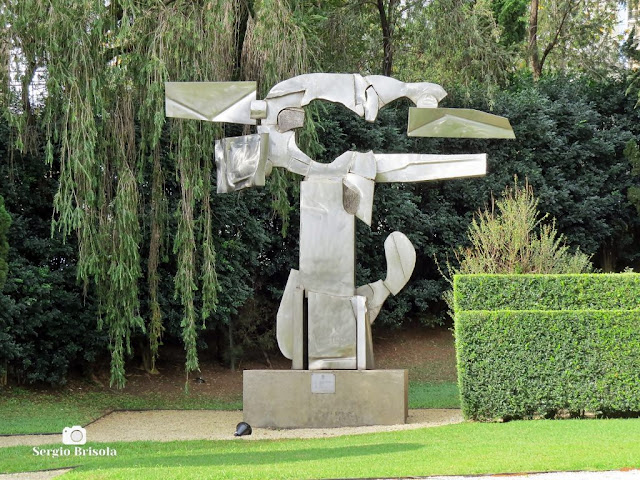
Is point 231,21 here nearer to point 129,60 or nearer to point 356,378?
point 129,60

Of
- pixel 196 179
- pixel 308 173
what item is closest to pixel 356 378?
pixel 308 173

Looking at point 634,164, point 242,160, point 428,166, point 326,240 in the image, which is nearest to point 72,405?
point 242,160

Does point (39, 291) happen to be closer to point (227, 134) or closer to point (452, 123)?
point (227, 134)

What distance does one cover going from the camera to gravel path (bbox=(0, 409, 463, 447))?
9.12 m

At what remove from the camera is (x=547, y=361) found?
9.35 meters

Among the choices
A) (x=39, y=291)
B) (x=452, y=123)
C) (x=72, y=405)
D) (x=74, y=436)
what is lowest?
(x=72, y=405)

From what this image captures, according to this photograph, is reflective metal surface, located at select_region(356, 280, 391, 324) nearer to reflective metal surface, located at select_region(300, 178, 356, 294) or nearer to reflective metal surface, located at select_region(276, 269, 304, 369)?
reflective metal surface, located at select_region(300, 178, 356, 294)

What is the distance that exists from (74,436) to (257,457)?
270 cm

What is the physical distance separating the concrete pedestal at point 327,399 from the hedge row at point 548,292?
1.13 metres

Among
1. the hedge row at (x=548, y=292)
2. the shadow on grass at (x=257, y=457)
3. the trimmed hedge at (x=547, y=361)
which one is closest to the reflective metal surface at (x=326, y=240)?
the hedge row at (x=548, y=292)

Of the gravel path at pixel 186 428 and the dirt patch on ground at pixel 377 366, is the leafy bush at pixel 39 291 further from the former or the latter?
the gravel path at pixel 186 428

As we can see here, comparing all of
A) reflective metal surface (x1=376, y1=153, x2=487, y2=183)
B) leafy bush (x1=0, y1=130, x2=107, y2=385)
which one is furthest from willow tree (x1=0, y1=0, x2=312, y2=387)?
reflective metal surface (x1=376, y1=153, x2=487, y2=183)

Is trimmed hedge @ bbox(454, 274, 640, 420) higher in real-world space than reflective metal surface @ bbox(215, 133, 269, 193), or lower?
lower

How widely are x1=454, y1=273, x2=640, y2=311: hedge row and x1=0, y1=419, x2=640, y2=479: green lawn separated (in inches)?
49.9
